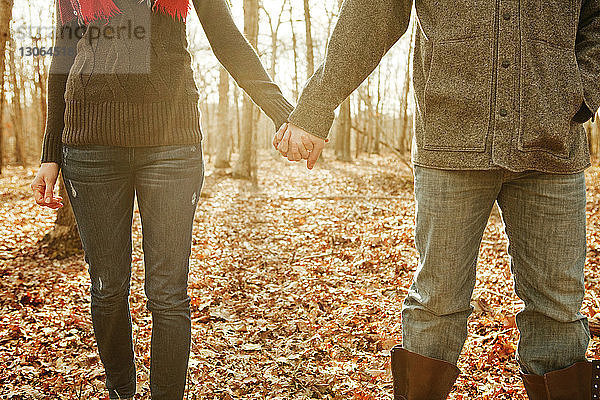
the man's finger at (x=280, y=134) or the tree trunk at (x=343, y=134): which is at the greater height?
A: the tree trunk at (x=343, y=134)

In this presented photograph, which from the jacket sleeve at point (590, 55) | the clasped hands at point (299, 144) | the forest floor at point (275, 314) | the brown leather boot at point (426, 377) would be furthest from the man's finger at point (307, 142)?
the forest floor at point (275, 314)

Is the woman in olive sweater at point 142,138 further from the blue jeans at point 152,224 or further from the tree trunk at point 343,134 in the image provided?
the tree trunk at point 343,134

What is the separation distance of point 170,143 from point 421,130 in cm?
100

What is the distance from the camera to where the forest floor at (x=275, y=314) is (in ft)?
10.4

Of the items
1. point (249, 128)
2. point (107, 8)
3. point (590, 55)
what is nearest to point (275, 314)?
point (107, 8)

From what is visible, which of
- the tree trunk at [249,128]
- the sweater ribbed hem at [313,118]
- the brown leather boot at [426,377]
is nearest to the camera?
the brown leather boot at [426,377]

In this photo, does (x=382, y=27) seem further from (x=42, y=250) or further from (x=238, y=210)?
(x=238, y=210)

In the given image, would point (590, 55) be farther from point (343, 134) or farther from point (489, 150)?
point (343, 134)

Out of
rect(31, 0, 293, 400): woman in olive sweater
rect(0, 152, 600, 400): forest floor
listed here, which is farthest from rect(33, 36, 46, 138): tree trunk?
rect(31, 0, 293, 400): woman in olive sweater

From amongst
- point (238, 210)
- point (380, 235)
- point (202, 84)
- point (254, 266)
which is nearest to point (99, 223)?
point (254, 266)

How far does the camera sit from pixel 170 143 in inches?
84.3

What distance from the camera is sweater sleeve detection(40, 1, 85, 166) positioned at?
7.33 feet

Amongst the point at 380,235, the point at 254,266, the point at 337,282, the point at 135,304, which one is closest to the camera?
the point at 135,304

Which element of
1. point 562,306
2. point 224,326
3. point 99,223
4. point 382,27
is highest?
point 382,27
